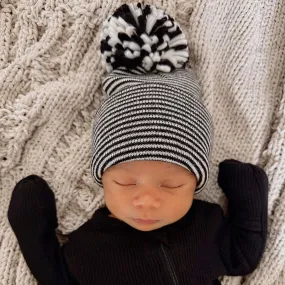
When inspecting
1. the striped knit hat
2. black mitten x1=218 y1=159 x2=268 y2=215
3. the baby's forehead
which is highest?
the striped knit hat

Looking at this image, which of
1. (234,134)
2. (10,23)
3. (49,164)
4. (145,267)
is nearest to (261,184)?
(234,134)

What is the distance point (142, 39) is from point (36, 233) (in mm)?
377

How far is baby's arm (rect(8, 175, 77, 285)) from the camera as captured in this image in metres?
0.92

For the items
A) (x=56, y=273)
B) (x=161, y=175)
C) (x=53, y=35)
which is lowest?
(x=56, y=273)

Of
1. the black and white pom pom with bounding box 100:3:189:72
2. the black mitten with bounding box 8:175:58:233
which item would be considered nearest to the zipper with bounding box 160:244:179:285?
the black mitten with bounding box 8:175:58:233

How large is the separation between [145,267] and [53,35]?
45 cm

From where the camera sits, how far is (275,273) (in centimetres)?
97

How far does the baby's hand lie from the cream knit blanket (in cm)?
5

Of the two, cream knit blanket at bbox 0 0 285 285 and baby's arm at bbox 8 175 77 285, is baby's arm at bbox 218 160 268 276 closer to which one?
cream knit blanket at bbox 0 0 285 285

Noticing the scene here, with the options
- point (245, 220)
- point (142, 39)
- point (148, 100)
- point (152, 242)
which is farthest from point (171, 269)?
point (142, 39)

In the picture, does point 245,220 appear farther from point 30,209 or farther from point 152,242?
point 30,209

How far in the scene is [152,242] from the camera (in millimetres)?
897

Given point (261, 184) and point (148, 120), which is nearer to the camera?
point (148, 120)

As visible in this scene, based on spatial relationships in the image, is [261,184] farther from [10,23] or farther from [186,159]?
[10,23]
